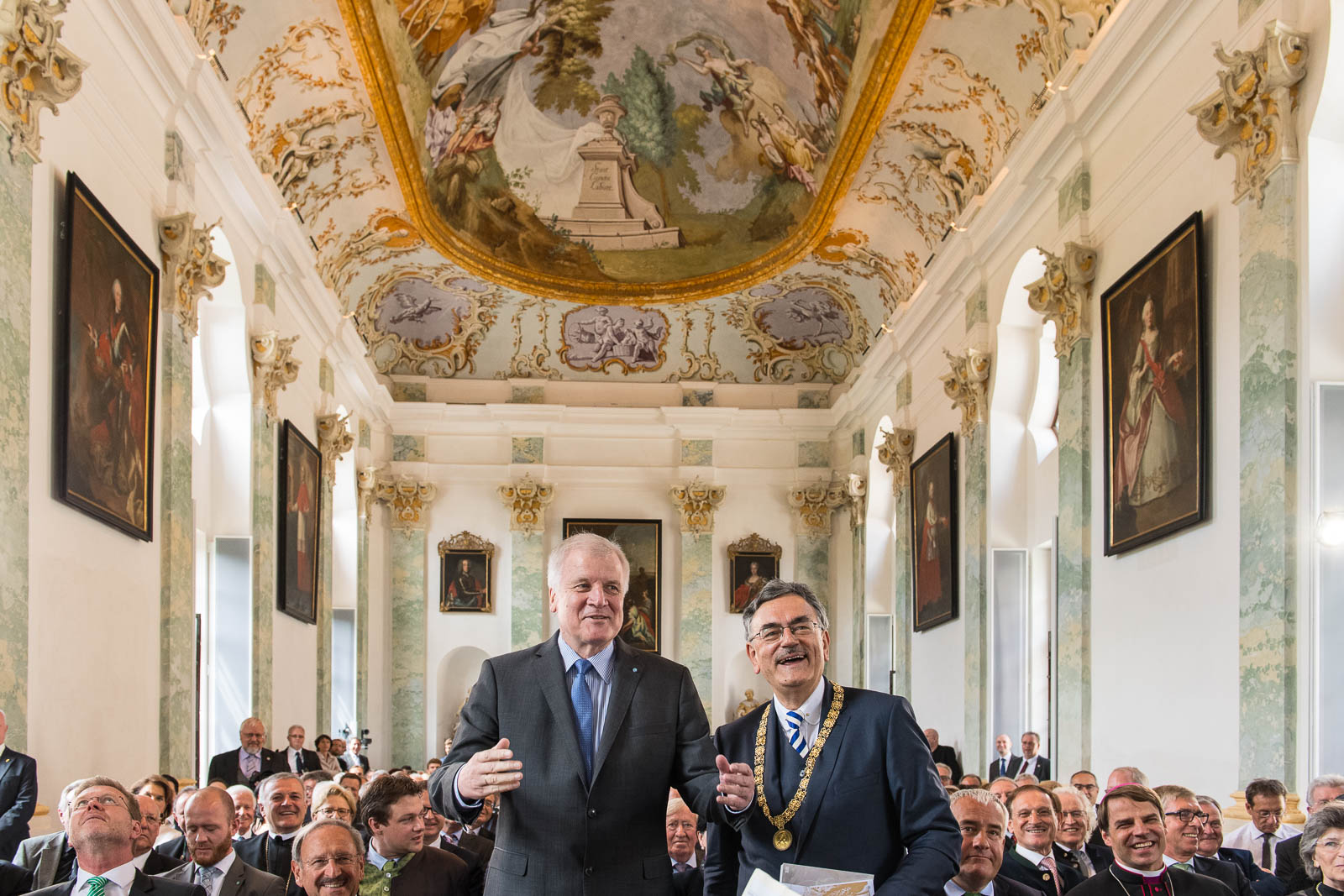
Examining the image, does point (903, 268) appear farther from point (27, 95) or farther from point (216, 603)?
point (27, 95)

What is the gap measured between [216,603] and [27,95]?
8.00m

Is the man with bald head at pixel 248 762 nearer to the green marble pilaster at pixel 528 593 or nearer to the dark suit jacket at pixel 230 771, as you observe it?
the dark suit jacket at pixel 230 771

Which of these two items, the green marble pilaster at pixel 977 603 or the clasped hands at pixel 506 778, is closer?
the clasped hands at pixel 506 778

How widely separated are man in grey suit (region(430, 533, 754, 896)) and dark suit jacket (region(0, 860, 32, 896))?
3.16 metres

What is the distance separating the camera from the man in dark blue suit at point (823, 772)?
13.8 feet

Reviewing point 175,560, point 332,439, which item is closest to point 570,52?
point 332,439

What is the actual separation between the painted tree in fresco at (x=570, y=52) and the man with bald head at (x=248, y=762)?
1063 centimetres

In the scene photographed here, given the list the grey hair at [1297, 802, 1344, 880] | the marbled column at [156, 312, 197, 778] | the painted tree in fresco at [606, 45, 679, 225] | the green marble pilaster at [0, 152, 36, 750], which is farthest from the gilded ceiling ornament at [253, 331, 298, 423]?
the grey hair at [1297, 802, 1344, 880]

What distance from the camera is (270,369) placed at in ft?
53.7

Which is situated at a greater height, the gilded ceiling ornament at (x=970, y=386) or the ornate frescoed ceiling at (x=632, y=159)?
the ornate frescoed ceiling at (x=632, y=159)

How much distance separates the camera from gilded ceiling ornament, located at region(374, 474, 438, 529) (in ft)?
86.3

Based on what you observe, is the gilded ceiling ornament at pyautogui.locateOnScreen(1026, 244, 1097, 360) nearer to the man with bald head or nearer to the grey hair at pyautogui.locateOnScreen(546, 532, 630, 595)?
the man with bald head

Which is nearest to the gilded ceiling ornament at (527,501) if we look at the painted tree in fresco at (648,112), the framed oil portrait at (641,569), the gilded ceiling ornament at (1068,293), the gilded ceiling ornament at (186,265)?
the framed oil portrait at (641,569)

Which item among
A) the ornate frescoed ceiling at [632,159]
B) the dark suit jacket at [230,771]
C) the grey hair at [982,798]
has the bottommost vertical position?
the dark suit jacket at [230,771]
